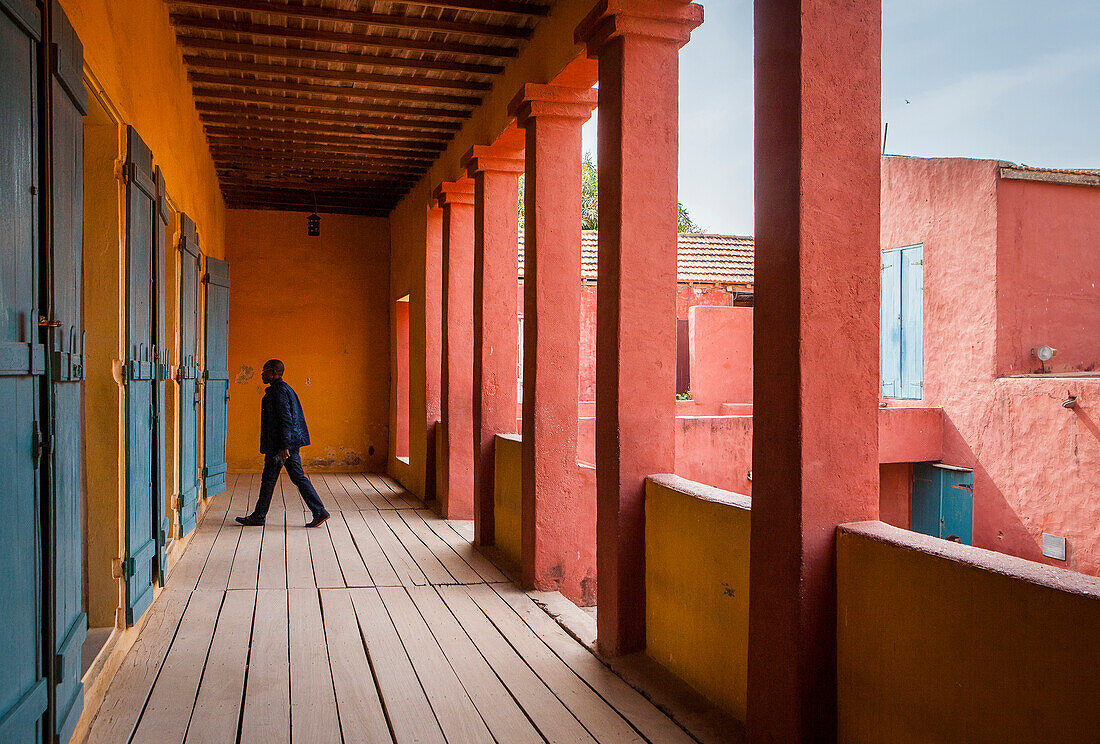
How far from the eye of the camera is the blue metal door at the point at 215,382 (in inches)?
337

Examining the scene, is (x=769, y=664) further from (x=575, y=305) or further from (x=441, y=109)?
(x=441, y=109)

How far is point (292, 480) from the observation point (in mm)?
7867

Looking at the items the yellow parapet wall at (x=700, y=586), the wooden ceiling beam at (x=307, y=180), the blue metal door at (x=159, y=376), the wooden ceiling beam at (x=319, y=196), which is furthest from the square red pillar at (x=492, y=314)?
the wooden ceiling beam at (x=319, y=196)

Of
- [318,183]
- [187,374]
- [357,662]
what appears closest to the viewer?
[357,662]

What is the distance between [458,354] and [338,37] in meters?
3.25

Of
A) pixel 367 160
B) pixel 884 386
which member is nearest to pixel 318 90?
pixel 367 160

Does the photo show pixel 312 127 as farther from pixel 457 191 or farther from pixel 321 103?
pixel 457 191

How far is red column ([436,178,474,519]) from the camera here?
8.38 meters

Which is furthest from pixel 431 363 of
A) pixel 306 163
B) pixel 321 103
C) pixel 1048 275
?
pixel 1048 275

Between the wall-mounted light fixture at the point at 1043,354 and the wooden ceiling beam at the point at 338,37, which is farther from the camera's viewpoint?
the wall-mounted light fixture at the point at 1043,354

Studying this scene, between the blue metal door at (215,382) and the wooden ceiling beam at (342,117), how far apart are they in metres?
1.57

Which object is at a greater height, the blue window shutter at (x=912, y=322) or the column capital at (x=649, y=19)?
the column capital at (x=649, y=19)

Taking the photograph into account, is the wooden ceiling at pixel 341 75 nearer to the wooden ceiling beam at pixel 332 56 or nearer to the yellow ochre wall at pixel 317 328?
the wooden ceiling beam at pixel 332 56

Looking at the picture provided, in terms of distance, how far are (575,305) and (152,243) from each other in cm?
270
